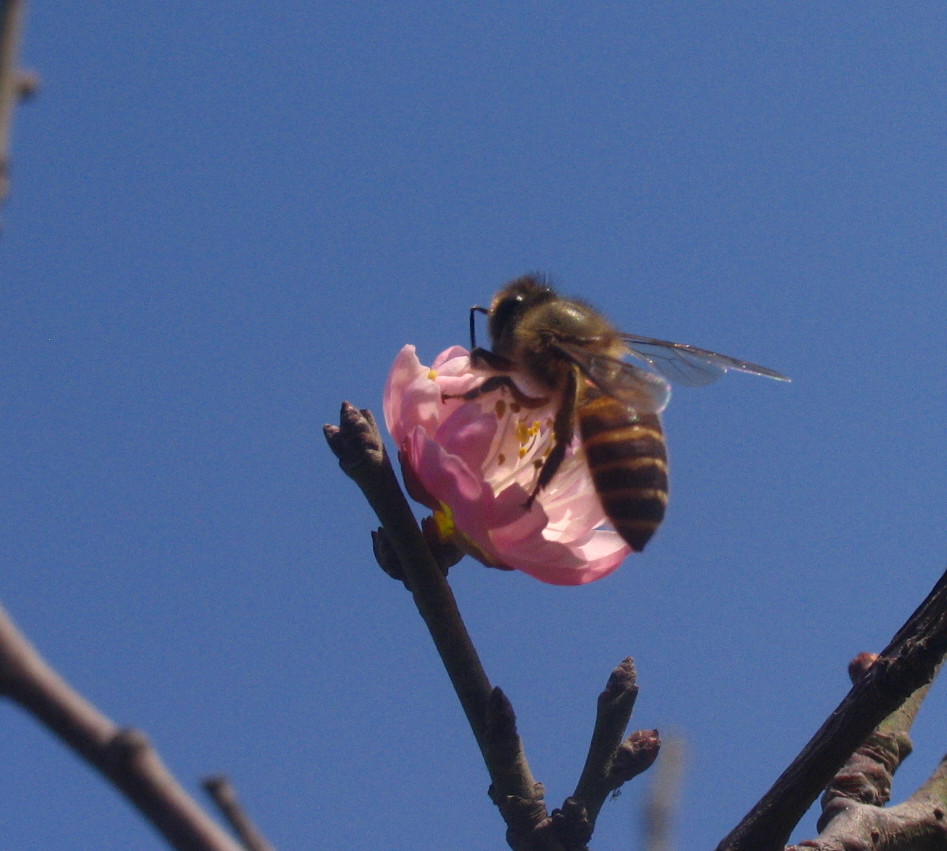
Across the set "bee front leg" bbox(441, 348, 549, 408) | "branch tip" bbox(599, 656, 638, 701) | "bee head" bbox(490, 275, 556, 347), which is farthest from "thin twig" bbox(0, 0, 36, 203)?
"bee head" bbox(490, 275, 556, 347)

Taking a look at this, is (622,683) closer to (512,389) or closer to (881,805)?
(881,805)

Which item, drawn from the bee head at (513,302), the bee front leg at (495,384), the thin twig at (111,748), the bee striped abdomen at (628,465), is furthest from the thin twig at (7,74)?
the bee head at (513,302)

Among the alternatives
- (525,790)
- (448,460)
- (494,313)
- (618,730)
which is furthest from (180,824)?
(494,313)

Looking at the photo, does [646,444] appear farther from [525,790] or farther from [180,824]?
[180,824]

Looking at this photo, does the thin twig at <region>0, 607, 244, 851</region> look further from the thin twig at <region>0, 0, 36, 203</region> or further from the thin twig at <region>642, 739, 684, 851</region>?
the thin twig at <region>642, 739, 684, 851</region>

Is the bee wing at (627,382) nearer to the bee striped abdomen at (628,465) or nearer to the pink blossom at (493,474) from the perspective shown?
the bee striped abdomen at (628,465)

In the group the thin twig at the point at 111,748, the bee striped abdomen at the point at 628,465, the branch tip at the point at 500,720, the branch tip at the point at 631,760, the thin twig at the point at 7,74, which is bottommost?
the thin twig at the point at 111,748
